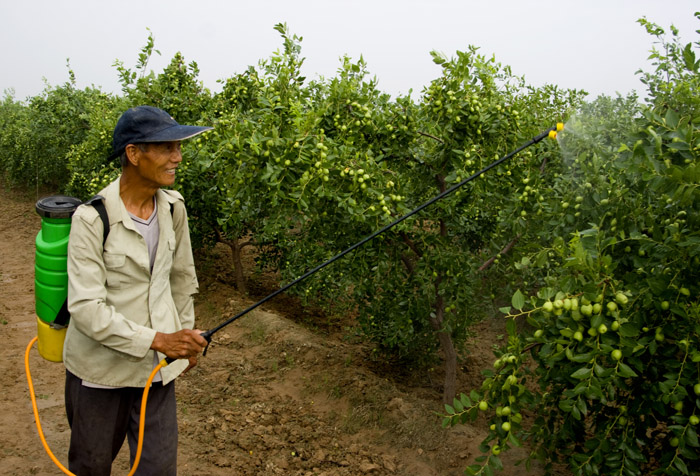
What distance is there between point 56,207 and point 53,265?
0.24m

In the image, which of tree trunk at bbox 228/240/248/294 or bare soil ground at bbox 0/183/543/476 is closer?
bare soil ground at bbox 0/183/543/476

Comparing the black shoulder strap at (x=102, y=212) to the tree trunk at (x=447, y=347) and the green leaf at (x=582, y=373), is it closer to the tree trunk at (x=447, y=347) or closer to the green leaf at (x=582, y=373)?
the green leaf at (x=582, y=373)

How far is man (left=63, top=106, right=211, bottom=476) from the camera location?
228 cm

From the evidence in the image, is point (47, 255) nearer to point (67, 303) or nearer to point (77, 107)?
point (67, 303)

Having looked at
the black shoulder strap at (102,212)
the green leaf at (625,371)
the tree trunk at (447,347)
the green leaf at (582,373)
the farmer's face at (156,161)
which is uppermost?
the farmer's face at (156,161)

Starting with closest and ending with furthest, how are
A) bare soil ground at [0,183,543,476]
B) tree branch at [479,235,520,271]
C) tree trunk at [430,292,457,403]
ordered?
bare soil ground at [0,183,543,476] → tree branch at [479,235,520,271] → tree trunk at [430,292,457,403]

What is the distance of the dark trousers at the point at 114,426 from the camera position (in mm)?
2449

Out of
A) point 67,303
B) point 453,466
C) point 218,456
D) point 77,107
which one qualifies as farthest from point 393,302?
point 77,107

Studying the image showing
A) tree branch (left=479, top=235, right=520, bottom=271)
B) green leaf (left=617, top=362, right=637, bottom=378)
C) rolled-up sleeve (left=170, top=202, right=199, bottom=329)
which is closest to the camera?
green leaf (left=617, top=362, right=637, bottom=378)

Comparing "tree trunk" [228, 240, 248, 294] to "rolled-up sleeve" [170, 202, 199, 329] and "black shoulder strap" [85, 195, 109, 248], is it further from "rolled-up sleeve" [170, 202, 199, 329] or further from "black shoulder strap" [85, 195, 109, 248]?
"black shoulder strap" [85, 195, 109, 248]

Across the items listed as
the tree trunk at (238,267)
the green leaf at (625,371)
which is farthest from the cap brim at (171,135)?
the tree trunk at (238,267)

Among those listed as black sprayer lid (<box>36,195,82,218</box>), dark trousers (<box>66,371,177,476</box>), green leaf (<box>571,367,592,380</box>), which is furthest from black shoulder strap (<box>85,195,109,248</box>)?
green leaf (<box>571,367,592,380</box>)

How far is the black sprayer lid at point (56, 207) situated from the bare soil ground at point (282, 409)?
2.06 metres

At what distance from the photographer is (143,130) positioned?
241cm
